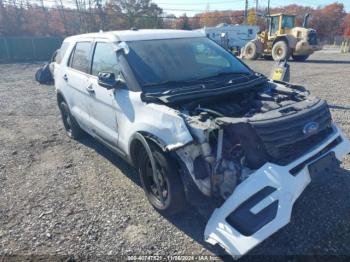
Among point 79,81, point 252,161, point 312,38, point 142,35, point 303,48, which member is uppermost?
point 142,35

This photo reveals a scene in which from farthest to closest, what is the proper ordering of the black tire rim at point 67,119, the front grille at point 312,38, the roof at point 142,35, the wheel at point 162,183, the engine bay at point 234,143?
the front grille at point 312,38
the black tire rim at point 67,119
the roof at point 142,35
the wheel at point 162,183
the engine bay at point 234,143

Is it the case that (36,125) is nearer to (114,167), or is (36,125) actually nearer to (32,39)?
(114,167)

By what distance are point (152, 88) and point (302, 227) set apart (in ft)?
6.89

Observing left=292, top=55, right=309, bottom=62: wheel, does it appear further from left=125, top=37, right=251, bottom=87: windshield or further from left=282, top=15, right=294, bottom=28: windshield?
left=125, top=37, right=251, bottom=87: windshield

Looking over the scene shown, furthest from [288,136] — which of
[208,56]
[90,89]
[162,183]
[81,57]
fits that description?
[81,57]

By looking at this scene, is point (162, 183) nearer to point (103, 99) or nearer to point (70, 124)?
point (103, 99)

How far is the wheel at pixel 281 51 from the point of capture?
17.9 meters

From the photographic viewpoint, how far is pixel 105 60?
3982 mm

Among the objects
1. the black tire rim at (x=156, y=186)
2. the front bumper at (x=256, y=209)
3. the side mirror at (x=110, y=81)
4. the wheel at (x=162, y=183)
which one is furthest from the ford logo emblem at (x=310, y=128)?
the side mirror at (x=110, y=81)

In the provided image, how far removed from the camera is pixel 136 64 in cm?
353

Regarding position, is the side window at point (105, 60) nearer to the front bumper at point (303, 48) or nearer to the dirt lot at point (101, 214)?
the dirt lot at point (101, 214)

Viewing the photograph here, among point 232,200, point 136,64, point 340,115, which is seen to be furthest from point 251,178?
point 340,115

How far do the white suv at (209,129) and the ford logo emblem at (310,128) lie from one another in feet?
0.04

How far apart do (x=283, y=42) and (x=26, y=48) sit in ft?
71.2
